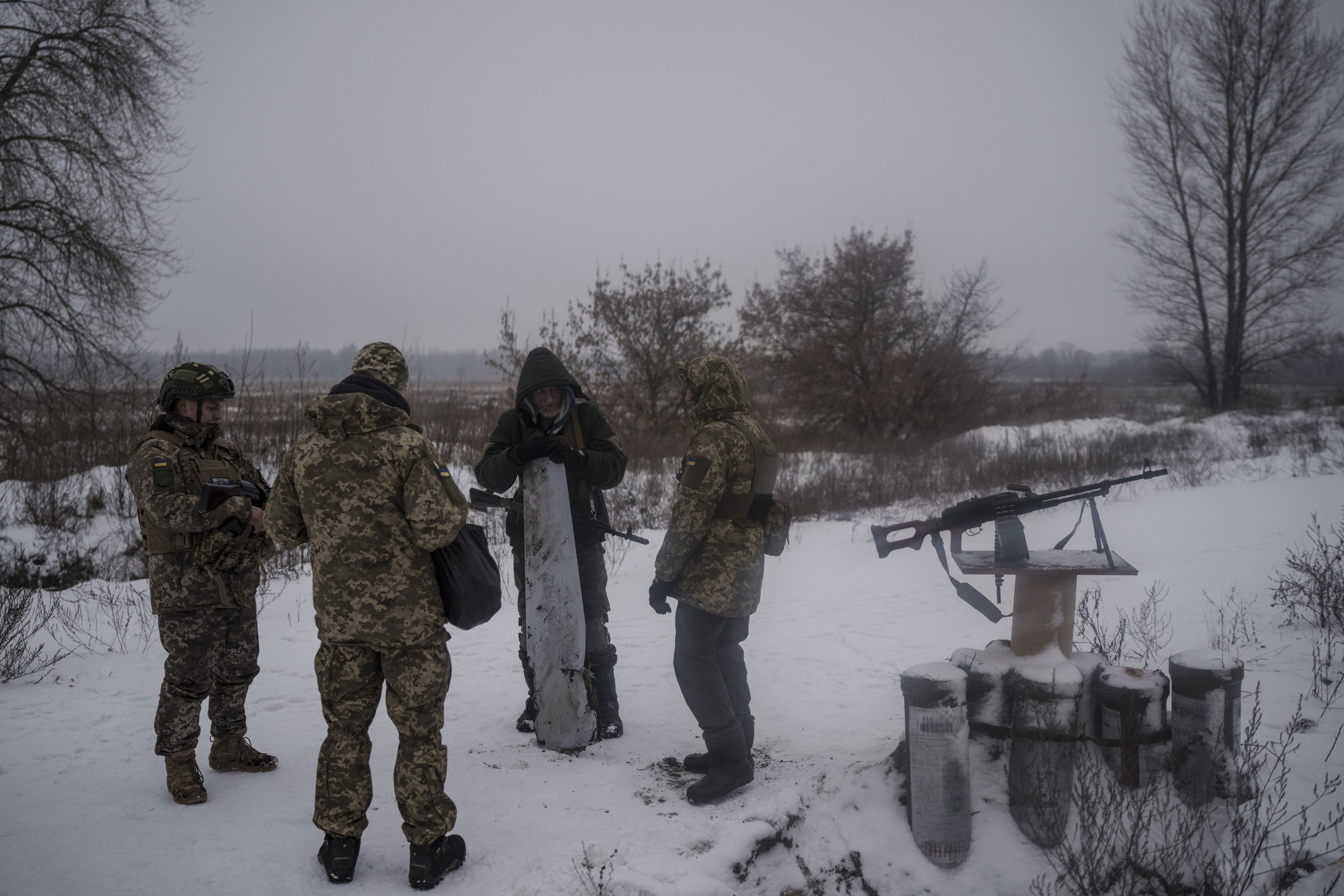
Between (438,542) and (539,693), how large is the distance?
5.15ft

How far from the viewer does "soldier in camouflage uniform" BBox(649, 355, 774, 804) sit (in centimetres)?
338

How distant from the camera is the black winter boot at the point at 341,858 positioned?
2.80 meters

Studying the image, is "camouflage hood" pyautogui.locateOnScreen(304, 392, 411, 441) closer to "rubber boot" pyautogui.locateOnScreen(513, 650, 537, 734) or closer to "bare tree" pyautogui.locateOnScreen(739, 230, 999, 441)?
"rubber boot" pyautogui.locateOnScreen(513, 650, 537, 734)

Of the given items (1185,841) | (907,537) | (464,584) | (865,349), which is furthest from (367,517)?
(865,349)

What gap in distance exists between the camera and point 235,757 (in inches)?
146

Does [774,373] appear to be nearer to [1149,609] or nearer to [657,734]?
[1149,609]

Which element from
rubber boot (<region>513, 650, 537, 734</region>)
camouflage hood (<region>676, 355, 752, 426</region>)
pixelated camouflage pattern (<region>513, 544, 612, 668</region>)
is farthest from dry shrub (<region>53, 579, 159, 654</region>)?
camouflage hood (<region>676, 355, 752, 426</region>)

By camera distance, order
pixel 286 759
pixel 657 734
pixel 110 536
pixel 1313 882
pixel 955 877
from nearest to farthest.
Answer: pixel 1313 882, pixel 955 877, pixel 286 759, pixel 657 734, pixel 110 536

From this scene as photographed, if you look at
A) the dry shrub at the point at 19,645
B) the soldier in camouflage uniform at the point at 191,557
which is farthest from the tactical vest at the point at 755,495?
the dry shrub at the point at 19,645

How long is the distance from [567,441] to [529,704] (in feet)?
5.18

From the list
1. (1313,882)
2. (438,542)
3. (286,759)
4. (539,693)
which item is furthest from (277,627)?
(1313,882)

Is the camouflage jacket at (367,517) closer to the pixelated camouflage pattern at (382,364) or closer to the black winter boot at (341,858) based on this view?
the pixelated camouflage pattern at (382,364)

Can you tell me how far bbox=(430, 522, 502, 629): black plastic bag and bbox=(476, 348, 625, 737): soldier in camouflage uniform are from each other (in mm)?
998

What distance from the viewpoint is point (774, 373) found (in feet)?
72.9
